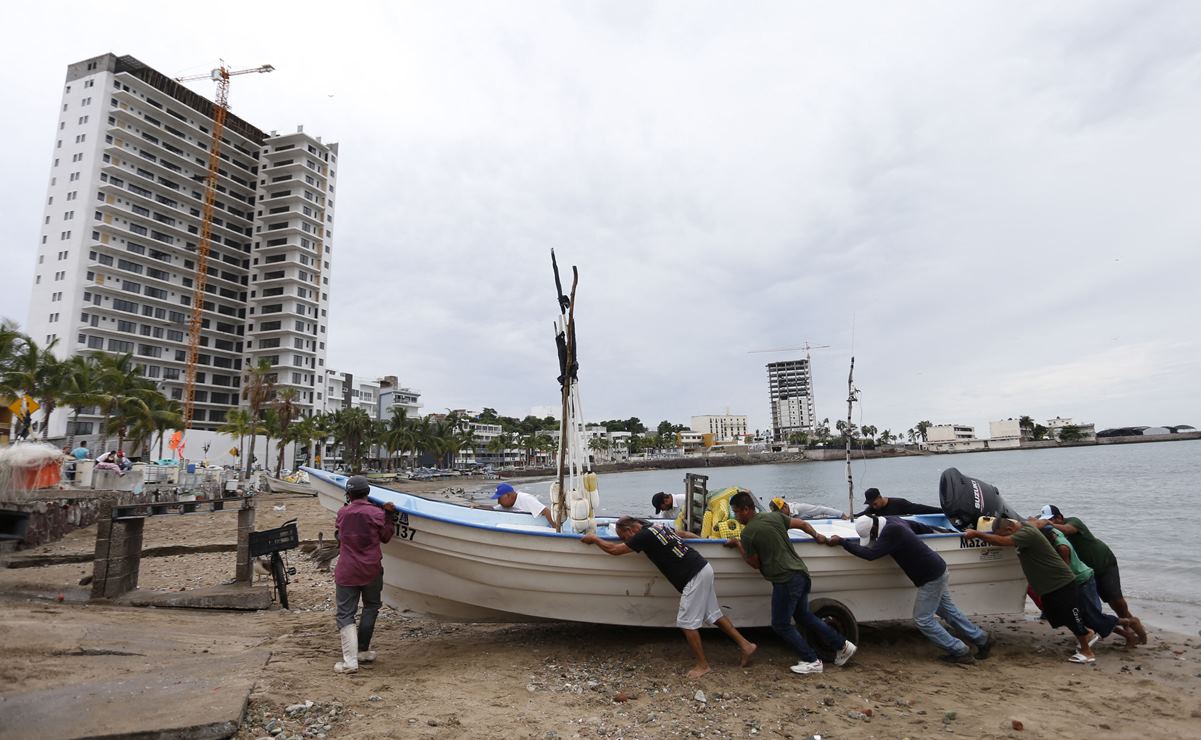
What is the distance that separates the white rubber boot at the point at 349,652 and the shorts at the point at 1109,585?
349 inches

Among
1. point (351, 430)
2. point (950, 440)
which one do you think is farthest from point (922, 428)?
point (351, 430)

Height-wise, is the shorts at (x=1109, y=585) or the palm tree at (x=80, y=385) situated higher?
the palm tree at (x=80, y=385)

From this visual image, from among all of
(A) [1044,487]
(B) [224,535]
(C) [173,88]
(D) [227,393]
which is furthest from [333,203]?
(A) [1044,487]

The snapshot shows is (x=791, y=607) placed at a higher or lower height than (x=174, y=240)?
lower

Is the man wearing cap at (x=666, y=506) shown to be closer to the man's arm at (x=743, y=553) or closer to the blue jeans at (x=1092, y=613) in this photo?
the man's arm at (x=743, y=553)

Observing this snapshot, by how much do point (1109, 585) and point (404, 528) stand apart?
8.72m

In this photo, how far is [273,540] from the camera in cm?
910

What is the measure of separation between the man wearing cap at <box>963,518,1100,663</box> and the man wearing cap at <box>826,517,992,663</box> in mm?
861

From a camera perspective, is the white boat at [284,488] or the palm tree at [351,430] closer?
the white boat at [284,488]

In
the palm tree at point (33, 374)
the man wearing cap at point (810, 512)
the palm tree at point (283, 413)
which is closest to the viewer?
the man wearing cap at point (810, 512)

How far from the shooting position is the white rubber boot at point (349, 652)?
6.02 meters

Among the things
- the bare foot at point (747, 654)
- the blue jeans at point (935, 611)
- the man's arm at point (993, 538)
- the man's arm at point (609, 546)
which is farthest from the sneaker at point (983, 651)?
the man's arm at point (609, 546)

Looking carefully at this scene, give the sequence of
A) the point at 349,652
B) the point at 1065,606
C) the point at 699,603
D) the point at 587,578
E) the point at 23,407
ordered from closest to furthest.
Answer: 1. the point at 349,652
2. the point at 699,603
3. the point at 587,578
4. the point at 1065,606
5. the point at 23,407

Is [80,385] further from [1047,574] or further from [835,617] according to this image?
[1047,574]
